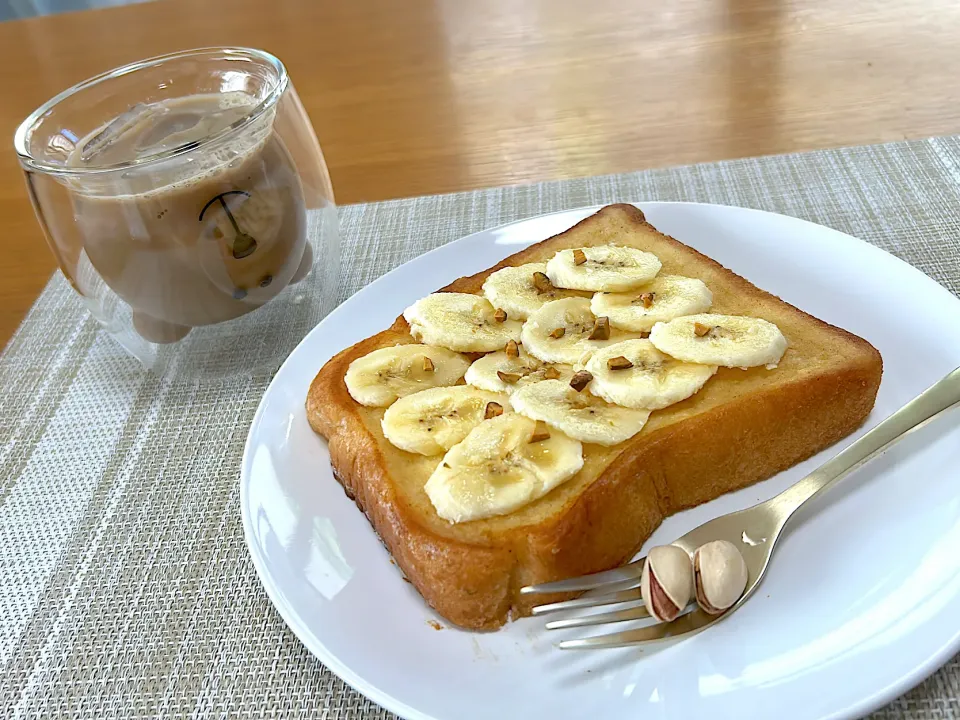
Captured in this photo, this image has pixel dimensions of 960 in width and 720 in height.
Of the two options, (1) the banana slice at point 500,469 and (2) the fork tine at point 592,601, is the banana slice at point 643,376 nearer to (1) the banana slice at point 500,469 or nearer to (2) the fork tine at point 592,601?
(1) the banana slice at point 500,469

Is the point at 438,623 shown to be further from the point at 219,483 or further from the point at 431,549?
the point at 219,483

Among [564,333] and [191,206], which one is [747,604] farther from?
[191,206]

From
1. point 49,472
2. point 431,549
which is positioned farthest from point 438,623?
point 49,472

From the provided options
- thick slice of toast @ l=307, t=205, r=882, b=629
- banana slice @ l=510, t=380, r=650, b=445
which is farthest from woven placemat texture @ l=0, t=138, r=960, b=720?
banana slice @ l=510, t=380, r=650, b=445

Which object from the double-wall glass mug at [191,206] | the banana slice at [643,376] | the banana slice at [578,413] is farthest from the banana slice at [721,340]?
the double-wall glass mug at [191,206]

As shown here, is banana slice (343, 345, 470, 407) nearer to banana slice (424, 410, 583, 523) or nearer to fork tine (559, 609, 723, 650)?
banana slice (424, 410, 583, 523)

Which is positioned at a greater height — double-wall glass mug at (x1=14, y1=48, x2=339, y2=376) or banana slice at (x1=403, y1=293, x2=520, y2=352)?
double-wall glass mug at (x1=14, y1=48, x2=339, y2=376)
